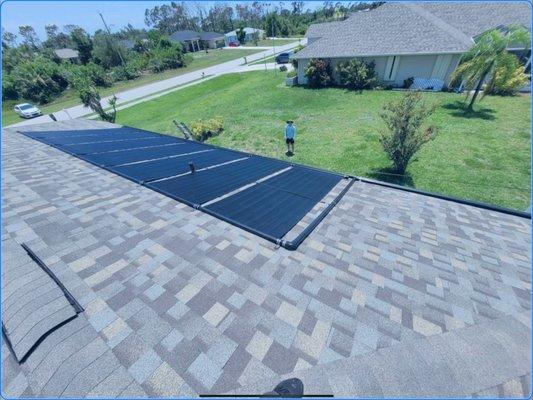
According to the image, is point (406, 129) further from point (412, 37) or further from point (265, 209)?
point (412, 37)

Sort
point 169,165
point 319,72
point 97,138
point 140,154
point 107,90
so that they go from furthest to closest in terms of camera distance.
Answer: point 107,90 < point 319,72 < point 97,138 < point 140,154 < point 169,165

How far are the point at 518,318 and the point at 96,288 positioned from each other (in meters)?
6.95

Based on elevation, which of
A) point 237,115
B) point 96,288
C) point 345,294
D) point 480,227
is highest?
point 96,288

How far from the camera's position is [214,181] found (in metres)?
7.64

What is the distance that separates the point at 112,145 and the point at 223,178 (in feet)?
25.1

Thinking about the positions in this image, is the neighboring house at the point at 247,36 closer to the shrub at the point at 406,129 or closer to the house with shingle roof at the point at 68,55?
the house with shingle roof at the point at 68,55

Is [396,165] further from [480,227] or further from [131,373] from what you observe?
[131,373]

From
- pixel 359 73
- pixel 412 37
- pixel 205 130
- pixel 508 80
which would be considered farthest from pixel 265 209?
pixel 412 37

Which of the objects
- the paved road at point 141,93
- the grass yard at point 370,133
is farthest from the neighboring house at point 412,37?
the paved road at point 141,93

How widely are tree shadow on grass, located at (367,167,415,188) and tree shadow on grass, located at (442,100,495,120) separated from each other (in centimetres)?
1124

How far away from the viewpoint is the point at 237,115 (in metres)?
23.9

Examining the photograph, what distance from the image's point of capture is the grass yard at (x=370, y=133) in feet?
39.3

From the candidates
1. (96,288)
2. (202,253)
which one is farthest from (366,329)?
(96,288)

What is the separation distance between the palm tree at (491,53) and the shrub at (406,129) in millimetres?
11521
